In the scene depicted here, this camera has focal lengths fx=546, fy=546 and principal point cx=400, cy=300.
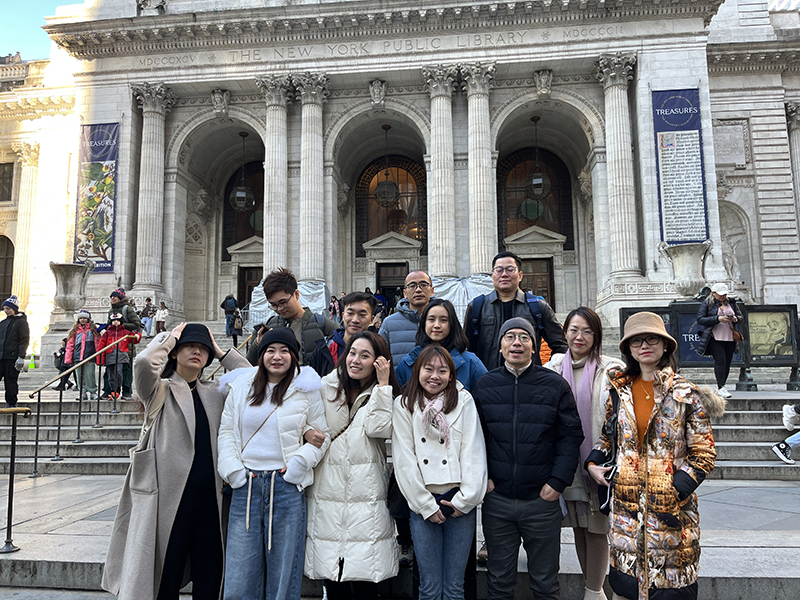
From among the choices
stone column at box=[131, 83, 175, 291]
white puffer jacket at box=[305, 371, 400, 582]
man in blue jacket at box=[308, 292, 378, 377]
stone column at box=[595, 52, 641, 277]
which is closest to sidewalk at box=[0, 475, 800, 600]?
white puffer jacket at box=[305, 371, 400, 582]

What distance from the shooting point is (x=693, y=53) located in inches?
811

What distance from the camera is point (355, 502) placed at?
331 cm

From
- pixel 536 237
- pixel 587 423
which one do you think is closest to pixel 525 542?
pixel 587 423

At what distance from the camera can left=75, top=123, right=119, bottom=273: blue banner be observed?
71.8 feet

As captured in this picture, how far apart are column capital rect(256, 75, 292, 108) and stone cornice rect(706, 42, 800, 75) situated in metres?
18.3

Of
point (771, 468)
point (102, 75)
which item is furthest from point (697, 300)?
point (102, 75)

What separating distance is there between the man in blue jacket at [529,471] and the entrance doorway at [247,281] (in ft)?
80.1

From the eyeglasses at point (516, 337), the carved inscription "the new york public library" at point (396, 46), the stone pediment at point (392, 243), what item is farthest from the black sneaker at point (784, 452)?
A: the stone pediment at point (392, 243)

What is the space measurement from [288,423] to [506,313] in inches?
85.5

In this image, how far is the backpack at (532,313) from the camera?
465cm

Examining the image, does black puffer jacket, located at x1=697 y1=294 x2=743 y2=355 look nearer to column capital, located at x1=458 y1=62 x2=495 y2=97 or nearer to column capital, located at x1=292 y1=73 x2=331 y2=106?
column capital, located at x1=458 y1=62 x2=495 y2=97

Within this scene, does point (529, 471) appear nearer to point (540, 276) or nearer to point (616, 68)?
point (616, 68)

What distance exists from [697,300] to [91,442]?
42.6 ft

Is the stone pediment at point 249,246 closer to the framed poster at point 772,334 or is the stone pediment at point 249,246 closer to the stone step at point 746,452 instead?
the framed poster at point 772,334
